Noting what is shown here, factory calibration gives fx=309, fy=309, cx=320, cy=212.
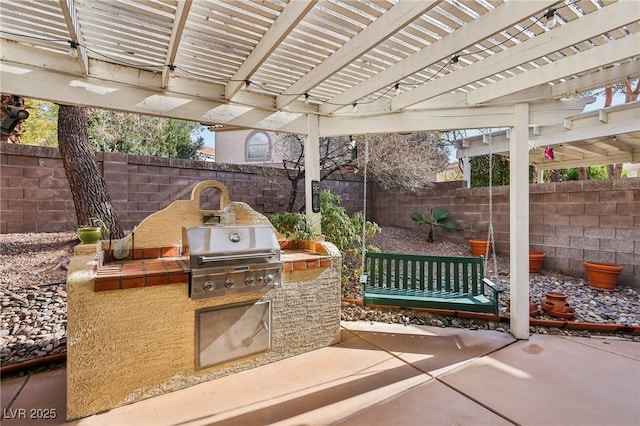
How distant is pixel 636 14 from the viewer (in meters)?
1.81

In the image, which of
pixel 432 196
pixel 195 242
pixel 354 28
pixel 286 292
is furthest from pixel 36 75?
pixel 432 196

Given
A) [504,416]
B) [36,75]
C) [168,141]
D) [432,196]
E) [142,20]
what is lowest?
[504,416]

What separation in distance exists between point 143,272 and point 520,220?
12.1 feet

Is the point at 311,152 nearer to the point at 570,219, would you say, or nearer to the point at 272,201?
the point at 272,201

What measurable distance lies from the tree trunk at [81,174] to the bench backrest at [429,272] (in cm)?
376

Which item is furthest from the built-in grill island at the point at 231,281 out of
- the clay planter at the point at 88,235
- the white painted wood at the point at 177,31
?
the white painted wood at the point at 177,31

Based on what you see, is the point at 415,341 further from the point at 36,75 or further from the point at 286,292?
the point at 36,75

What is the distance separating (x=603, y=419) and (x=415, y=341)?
155cm

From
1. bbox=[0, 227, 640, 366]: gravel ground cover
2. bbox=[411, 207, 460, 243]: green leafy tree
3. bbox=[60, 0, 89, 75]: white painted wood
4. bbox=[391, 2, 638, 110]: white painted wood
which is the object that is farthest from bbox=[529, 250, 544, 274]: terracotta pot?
bbox=[60, 0, 89, 75]: white painted wood

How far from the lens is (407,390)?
2.50 m

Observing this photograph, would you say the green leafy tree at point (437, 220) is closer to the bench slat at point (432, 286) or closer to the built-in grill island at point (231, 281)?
the bench slat at point (432, 286)

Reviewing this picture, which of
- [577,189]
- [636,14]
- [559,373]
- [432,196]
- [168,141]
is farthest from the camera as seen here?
[168,141]

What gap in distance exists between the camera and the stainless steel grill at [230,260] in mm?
2463

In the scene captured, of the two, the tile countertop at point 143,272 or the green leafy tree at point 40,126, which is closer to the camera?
the tile countertop at point 143,272
